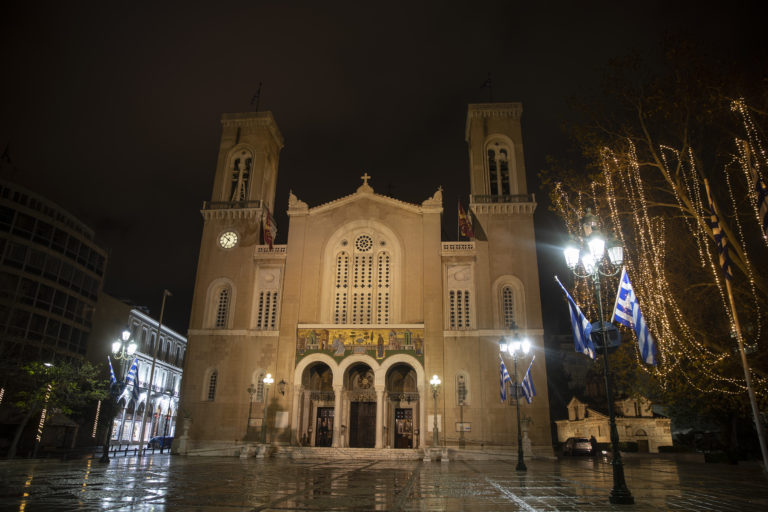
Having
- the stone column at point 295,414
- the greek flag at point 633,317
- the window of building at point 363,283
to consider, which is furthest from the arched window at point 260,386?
the greek flag at point 633,317

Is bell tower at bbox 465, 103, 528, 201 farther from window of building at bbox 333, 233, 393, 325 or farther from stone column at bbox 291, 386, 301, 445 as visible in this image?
stone column at bbox 291, 386, 301, 445

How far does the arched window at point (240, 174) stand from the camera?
3824 centimetres

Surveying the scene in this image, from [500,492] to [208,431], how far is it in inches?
1009

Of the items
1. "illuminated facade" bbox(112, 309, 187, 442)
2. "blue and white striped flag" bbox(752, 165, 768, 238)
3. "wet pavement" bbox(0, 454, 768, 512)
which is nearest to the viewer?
"wet pavement" bbox(0, 454, 768, 512)

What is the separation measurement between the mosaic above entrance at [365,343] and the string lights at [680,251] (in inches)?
598

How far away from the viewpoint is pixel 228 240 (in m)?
36.3

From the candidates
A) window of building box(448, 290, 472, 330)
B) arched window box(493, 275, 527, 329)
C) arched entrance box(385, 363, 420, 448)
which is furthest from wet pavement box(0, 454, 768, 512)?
arched entrance box(385, 363, 420, 448)

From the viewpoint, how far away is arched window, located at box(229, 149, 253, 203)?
125ft

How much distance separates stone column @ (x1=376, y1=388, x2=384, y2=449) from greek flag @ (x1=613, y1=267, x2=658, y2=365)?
2030cm

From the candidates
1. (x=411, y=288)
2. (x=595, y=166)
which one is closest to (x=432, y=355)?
(x=411, y=288)

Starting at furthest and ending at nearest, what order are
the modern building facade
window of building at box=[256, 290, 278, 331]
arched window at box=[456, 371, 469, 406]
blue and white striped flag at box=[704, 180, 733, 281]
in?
the modern building facade
window of building at box=[256, 290, 278, 331]
arched window at box=[456, 371, 469, 406]
blue and white striped flag at box=[704, 180, 733, 281]

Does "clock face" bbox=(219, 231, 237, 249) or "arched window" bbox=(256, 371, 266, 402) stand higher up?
"clock face" bbox=(219, 231, 237, 249)

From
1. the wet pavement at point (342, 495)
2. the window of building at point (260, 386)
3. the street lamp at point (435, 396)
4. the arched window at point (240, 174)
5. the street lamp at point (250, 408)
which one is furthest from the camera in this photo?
the arched window at point (240, 174)

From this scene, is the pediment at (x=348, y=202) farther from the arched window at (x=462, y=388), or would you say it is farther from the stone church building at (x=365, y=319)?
the arched window at (x=462, y=388)
